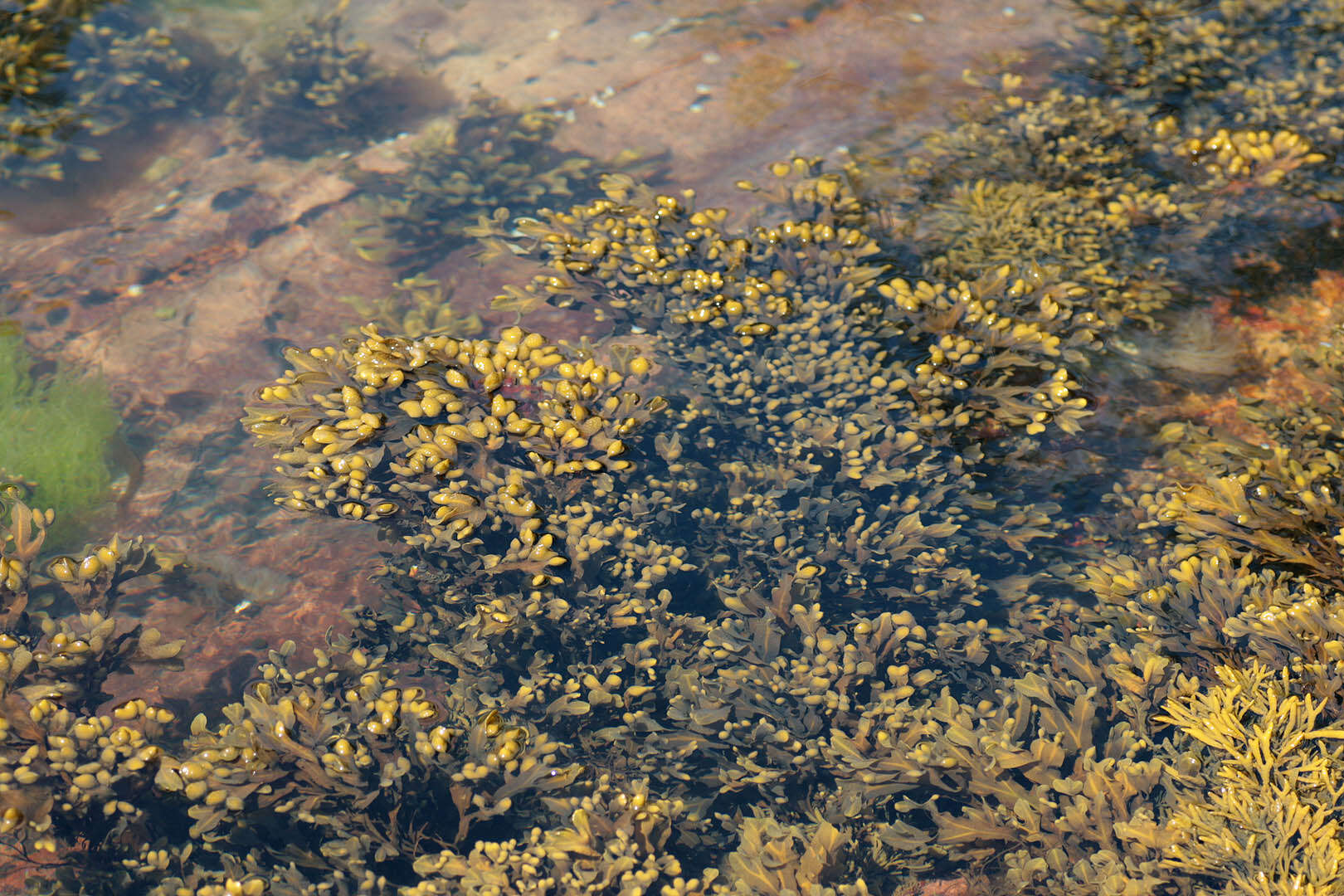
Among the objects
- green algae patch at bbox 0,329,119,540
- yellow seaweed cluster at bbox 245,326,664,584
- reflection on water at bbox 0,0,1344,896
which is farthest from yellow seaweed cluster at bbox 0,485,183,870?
yellow seaweed cluster at bbox 245,326,664,584

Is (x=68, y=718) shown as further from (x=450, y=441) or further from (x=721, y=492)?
(x=721, y=492)

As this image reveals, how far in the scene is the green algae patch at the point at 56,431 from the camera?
432 cm

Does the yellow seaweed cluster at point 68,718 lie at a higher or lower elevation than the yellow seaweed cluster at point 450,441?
lower

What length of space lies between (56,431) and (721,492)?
3790mm

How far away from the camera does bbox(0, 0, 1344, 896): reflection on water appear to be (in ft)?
9.75

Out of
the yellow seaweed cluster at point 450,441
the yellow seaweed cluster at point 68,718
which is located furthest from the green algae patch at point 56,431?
the yellow seaweed cluster at point 450,441

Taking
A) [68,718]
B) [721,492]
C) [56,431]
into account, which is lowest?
[721,492]

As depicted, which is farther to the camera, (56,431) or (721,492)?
(56,431)

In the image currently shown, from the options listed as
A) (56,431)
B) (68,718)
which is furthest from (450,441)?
(56,431)

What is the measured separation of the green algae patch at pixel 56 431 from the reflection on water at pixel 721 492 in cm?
3

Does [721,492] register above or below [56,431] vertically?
below

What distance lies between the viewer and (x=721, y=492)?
4141 millimetres

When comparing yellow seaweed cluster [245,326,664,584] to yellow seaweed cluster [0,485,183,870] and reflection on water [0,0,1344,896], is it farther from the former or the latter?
yellow seaweed cluster [0,485,183,870]

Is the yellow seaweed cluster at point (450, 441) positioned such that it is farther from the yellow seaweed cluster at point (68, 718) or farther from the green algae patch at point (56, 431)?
the green algae patch at point (56, 431)
